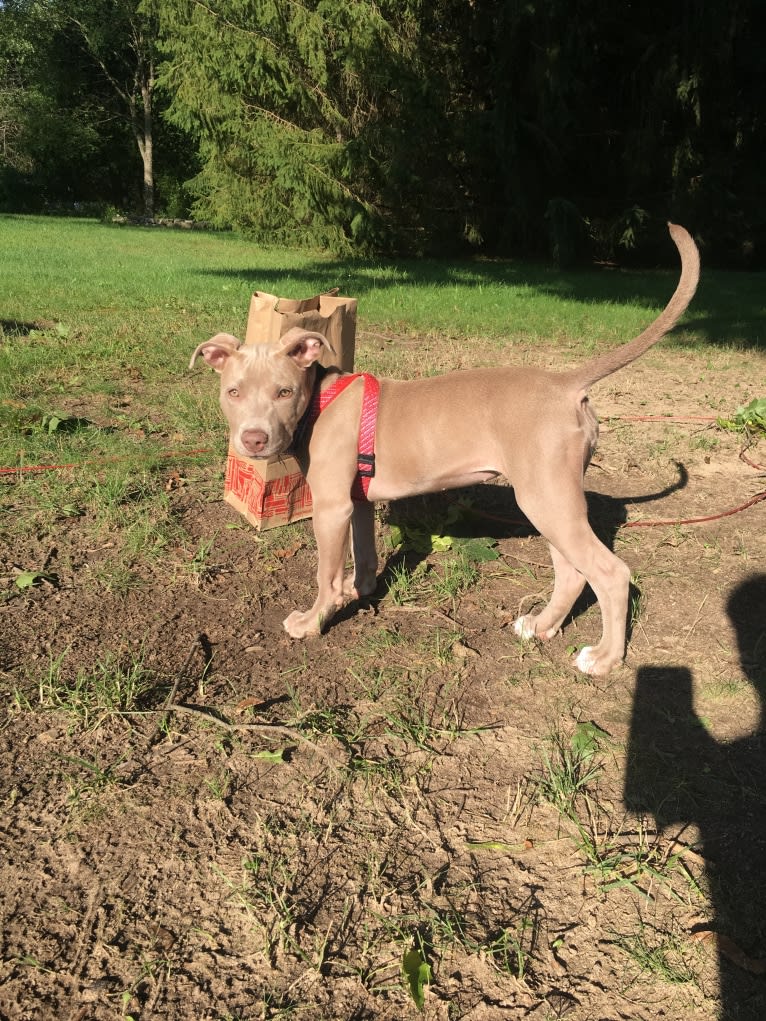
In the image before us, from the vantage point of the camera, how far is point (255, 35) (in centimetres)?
2022

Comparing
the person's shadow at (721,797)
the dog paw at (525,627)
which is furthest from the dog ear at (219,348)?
the person's shadow at (721,797)

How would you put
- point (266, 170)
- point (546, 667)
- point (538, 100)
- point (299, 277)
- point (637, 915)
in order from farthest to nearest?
point (266, 170)
point (538, 100)
point (299, 277)
point (546, 667)
point (637, 915)

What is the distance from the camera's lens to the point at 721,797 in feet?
9.32

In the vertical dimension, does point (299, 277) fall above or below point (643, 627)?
above

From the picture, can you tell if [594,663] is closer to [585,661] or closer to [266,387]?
[585,661]

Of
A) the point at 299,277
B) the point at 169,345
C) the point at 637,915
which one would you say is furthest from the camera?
the point at 299,277

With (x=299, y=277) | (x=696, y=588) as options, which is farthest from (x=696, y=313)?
(x=696, y=588)

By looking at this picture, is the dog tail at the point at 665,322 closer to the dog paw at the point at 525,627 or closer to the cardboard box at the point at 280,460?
the dog paw at the point at 525,627

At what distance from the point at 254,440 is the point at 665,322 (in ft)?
6.21

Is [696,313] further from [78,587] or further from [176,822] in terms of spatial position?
[176,822]

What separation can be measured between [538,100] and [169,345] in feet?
48.2

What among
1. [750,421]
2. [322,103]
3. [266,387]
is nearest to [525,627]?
[266,387]

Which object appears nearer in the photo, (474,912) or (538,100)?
(474,912)

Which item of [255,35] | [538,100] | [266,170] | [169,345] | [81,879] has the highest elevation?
[255,35]
